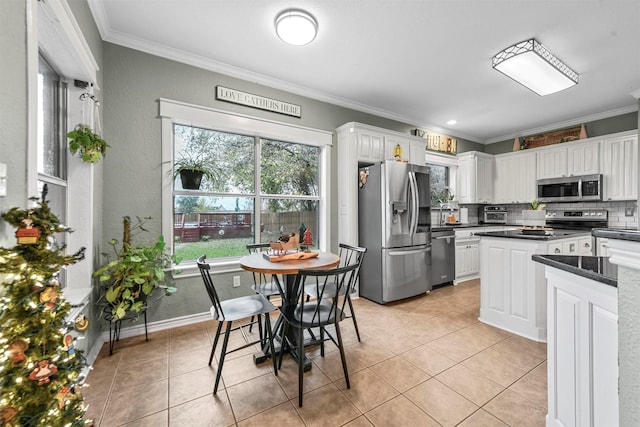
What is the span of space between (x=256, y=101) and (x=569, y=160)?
5.22 metres

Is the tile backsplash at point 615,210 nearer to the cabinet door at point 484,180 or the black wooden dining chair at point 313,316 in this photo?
the cabinet door at point 484,180

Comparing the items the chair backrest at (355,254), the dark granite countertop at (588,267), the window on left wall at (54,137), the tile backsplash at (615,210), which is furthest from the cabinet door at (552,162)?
the window on left wall at (54,137)

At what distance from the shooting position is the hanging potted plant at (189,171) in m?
2.81

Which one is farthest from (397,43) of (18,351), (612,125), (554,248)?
(612,125)

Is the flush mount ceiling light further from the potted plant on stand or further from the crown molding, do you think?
the crown molding

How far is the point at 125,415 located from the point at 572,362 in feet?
7.75

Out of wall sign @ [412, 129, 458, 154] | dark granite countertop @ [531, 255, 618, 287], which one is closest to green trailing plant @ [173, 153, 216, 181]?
dark granite countertop @ [531, 255, 618, 287]

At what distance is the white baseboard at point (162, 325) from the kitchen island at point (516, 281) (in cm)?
305

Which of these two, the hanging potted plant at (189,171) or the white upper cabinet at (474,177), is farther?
the white upper cabinet at (474,177)

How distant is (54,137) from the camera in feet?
6.52

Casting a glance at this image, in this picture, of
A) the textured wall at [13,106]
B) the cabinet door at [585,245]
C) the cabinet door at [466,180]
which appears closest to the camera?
the textured wall at [13,106]

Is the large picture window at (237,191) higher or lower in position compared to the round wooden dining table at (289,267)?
higher

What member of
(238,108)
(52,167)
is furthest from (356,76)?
(52,167)

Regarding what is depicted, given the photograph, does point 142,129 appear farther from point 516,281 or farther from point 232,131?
point 516,281
